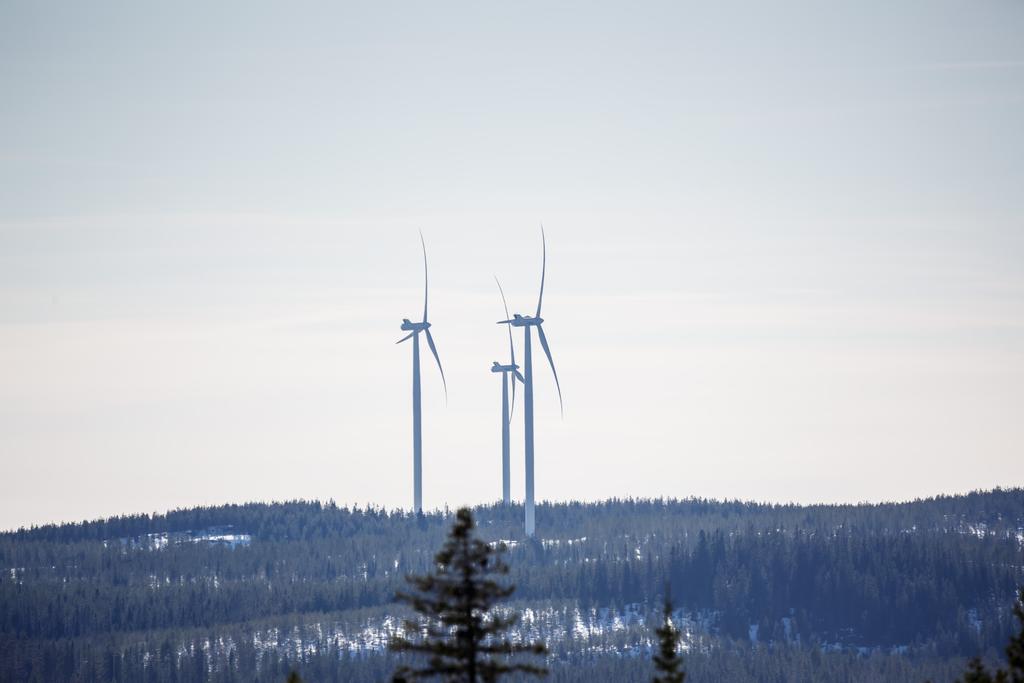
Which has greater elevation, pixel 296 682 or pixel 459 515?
pixel 459 515

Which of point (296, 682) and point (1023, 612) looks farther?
point (1023, 612)

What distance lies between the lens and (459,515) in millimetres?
44438

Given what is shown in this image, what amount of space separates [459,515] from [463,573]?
212cm

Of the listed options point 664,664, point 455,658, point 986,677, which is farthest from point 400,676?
point 986,677

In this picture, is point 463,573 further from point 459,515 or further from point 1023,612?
point 1023,612

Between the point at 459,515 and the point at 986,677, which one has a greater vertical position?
the point at 459,515

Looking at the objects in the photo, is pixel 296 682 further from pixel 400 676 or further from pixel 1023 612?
pixel 1023 612

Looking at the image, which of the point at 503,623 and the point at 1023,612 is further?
the point at 1023,612

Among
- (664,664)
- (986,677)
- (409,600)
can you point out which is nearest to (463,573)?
(409,600)

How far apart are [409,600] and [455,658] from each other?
1.81 meters

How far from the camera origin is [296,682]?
45.3 metres

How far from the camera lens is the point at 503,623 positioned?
46.3 metres

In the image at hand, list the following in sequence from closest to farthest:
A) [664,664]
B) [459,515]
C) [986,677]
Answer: [459,515] < [664,664] < [986,677]

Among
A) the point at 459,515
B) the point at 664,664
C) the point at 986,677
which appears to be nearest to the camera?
the point at 459,515
